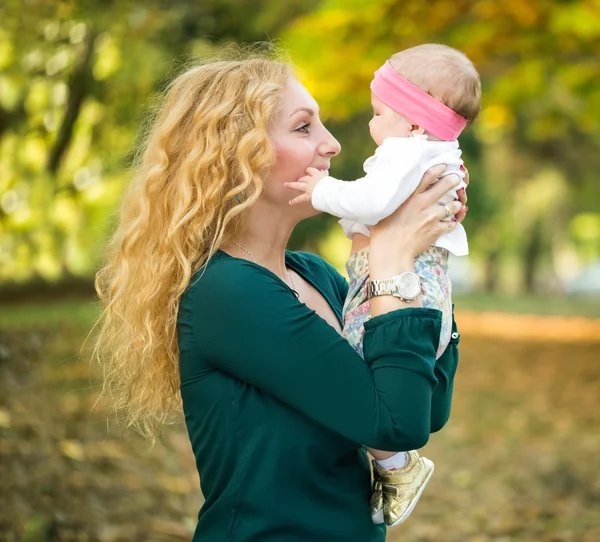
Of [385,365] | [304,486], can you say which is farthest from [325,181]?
[304,486]

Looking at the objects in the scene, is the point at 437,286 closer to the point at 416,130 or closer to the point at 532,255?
the point at 416,130

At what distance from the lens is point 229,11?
43.6 ft

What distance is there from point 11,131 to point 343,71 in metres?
4.79

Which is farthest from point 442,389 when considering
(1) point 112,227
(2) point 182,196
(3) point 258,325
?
(1) point 112,227

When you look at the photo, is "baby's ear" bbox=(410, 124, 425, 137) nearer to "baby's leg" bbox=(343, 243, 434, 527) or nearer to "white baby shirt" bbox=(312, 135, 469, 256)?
"white baby shirt" bbox=(312, 135, 469, 256)

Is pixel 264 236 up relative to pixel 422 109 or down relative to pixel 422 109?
down

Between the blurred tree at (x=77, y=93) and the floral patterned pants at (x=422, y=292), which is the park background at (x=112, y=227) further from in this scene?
the floral patterned pants at (x=422, y=292)

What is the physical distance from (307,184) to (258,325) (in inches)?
17.4

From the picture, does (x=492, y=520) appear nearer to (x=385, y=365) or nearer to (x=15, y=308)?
(x=385, y=365)

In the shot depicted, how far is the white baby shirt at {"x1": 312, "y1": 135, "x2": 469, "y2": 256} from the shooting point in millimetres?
2207

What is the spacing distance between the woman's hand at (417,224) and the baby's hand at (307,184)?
7.2 inches

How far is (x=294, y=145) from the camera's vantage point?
2.29m

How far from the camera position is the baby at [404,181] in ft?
7.28

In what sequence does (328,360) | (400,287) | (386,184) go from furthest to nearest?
1. (386,184)
2. (400,287)
3. (328,360)
